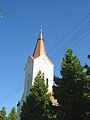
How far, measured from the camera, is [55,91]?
22.2 metres

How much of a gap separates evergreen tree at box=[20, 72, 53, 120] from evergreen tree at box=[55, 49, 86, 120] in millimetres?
3571

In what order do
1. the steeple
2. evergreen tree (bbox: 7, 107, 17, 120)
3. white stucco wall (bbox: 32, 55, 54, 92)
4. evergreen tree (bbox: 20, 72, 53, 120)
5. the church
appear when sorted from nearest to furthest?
evergreen tree (bbox: 20, 72, 53, 120), evergreen tree (bbox: 7, 107, 17, 120), the church, white stucco wall (bbox: 32, 55, 54, 92), the steeple

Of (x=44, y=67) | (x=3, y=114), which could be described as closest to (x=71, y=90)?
(x=3, y=114)

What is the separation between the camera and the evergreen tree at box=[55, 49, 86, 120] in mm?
20453

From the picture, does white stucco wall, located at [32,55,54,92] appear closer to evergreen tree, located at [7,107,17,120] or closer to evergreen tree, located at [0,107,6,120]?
evergreen tree, located at [7,107,17,120]

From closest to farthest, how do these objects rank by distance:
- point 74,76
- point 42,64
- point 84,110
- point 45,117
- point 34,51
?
point 84,110 < point 74,76 < point 45,117 < point 42,64 < point 34,51

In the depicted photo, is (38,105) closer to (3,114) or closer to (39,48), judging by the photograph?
(3,114)

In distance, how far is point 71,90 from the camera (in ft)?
69.7

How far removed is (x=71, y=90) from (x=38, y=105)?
18.7 feet

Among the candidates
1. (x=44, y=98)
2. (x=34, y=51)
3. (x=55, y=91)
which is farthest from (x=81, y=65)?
(x=34, y=51)

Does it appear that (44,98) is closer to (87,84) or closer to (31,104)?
(31,104)

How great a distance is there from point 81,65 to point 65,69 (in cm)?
152

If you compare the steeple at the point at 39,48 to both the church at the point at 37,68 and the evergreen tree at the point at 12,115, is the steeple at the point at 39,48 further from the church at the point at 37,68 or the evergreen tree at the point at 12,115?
the evergreen tree at the point at 12,115

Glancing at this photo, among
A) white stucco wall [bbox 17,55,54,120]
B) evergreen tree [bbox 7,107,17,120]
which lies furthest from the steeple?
evergreen tree [bbox 7,107,17,120]
